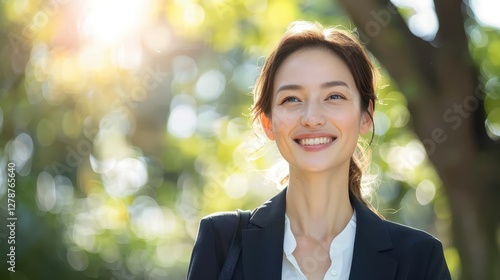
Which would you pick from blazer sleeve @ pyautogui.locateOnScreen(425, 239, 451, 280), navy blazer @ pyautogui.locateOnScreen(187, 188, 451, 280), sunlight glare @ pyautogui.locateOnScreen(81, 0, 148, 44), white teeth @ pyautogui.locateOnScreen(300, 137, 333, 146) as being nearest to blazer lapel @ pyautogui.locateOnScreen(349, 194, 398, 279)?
navy blazer @ pyautogui.locateOnScreen(187, 188, 451, 280)

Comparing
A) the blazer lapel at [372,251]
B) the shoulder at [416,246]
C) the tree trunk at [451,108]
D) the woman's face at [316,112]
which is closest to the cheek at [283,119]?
the woman's face at [316,112]

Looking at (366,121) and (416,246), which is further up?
(366,121)

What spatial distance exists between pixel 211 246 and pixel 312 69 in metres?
0.69

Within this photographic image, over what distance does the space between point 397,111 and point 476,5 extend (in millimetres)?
2001

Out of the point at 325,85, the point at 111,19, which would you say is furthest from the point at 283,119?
the point at 111,19

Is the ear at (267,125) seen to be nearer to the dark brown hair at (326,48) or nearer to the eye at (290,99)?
the dark brown hair at (326,48)

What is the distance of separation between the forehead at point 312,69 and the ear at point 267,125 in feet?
0.45

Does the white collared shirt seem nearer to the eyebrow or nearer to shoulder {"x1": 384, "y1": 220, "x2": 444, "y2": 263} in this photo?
shoulder {"x1": 384, "y1": 220, "x2": 444, "y2": 263}

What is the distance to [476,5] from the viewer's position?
7.49m

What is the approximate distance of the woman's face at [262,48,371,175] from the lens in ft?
9.48

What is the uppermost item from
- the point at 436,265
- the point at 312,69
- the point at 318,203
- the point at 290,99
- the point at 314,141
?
the point at 312,69

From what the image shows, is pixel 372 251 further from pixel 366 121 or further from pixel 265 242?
pixel 366 121

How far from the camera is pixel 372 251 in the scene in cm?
290

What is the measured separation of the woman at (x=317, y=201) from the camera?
2.87 metres
